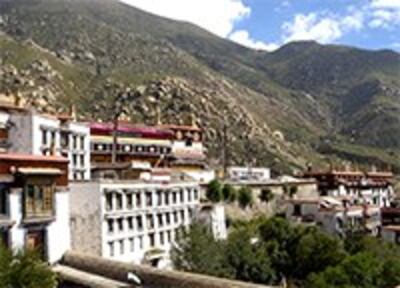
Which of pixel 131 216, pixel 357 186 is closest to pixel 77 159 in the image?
pixel 131 216

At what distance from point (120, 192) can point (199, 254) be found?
7598 millimetres

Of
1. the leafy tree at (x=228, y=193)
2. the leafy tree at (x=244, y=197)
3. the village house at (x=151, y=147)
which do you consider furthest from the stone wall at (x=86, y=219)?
the village house at (x=151, y=147)

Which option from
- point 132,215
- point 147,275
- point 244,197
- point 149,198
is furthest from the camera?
Answer: point 244,197

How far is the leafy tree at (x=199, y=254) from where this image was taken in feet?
184

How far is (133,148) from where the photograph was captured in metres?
100

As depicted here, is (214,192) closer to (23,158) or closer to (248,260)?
(248,260)

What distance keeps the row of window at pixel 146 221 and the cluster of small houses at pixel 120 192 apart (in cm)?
8

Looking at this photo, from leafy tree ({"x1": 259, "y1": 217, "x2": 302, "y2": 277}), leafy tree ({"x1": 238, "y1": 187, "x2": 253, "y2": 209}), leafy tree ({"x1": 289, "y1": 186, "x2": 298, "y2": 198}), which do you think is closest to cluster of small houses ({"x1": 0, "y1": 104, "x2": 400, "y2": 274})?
leafy tree ({"x1": 289, "y1": 186, "x2": 298, "y2": 198})

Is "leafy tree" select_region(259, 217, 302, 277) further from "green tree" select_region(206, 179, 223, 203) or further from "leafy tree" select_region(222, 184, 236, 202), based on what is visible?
"leafy tree" select_region(222, 184, 236, 202)

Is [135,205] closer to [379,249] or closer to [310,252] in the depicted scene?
[310,252]

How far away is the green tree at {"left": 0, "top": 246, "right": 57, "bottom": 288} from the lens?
103ft

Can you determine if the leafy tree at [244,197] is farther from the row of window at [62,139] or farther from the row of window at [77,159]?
the row of window at [62,139]

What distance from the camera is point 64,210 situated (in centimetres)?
4294

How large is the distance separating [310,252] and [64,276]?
115 feet
